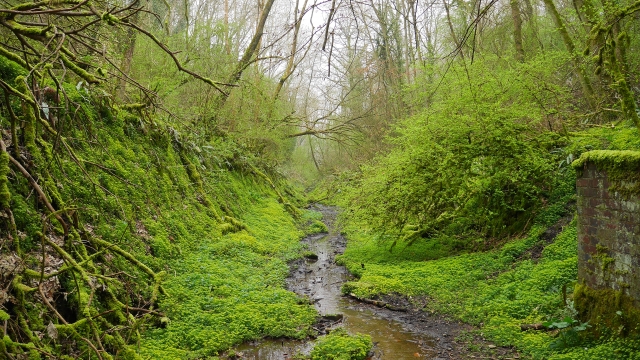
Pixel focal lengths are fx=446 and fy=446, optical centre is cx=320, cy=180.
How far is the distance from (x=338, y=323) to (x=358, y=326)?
0.32 meters

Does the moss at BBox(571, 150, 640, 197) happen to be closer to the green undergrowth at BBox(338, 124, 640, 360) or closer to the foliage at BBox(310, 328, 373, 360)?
the green undergrowth at BBox(338, 124, 640, 360)

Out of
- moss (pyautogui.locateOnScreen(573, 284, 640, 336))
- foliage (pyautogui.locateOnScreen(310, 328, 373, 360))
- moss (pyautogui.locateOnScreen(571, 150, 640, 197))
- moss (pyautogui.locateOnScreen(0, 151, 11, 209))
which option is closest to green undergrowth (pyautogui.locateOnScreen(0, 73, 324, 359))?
moss (pyautogui.locateOnScreen(0, 151, 11, 209))

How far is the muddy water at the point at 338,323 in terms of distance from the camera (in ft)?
19.7

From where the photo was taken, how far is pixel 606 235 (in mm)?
5387

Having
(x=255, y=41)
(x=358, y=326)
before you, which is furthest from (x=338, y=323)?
(x=255, y=41)

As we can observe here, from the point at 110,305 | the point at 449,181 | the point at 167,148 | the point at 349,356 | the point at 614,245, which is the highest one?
the point at 167,148

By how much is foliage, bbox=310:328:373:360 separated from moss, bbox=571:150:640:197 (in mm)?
3646

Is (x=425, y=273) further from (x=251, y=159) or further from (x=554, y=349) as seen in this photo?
(x=251, y=159)

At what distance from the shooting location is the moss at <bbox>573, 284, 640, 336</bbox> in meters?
4.88

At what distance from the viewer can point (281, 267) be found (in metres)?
9.73

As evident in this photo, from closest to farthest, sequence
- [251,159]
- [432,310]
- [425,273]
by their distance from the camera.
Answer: [432,310], [425,273], [251,159]

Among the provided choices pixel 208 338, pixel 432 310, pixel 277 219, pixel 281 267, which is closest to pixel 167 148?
pixel 281 267

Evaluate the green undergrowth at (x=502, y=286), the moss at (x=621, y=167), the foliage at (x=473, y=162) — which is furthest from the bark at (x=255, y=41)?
the moss at (x=621, y=167)

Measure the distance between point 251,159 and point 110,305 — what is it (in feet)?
41.8
